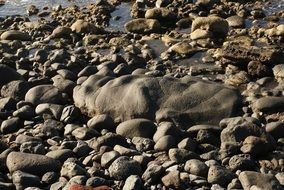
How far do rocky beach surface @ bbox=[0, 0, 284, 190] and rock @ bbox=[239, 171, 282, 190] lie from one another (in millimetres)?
14

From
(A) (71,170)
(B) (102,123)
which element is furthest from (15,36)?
(A) (71,170)

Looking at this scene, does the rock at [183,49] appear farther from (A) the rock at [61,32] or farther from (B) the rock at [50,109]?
(B) the rock at [50,109]

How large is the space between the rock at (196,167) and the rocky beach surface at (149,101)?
0.02 m

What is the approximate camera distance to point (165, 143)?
27.7 ft

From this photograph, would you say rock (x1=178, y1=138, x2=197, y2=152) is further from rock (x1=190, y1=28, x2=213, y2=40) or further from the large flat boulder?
rock (x1=190, y1=28, x2=213, y2=40)

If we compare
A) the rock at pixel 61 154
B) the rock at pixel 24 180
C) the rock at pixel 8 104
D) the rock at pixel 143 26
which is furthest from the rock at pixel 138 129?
the rock at pixel 143 26

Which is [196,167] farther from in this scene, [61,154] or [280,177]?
[61,154]

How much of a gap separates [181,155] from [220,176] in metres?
0.85

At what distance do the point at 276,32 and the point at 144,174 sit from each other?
7.25m

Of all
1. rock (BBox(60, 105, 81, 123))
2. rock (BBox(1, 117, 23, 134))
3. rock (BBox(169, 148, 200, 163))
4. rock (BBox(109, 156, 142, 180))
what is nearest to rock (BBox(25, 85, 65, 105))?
rock (BBox(60, 105, 81, 123))

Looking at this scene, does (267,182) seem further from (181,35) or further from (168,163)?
(181,35)

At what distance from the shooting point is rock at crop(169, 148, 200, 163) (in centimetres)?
798

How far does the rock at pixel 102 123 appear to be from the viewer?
941 cm

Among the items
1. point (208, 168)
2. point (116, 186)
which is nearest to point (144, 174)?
point (116, 186)
